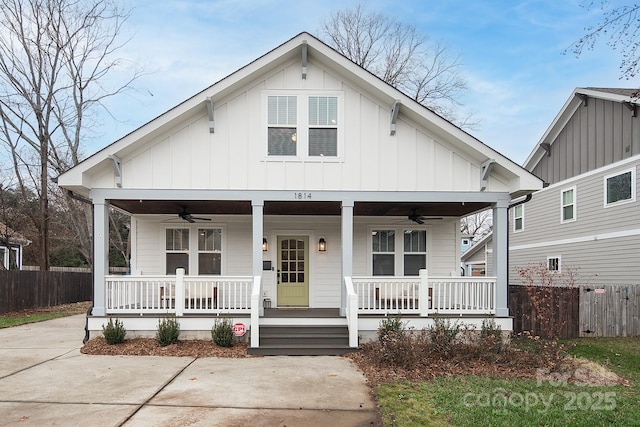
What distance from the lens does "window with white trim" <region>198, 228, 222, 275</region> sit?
1227 centimetres

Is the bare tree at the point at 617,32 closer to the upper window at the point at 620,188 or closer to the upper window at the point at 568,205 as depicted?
the upper window at the point at 620,188

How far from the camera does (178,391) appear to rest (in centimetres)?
628

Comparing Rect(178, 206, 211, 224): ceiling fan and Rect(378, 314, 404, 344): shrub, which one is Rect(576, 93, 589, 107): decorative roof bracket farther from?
Rect(178, 206, 211, 224): ceiling fan

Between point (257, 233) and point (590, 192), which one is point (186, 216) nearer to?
point (257, 233)

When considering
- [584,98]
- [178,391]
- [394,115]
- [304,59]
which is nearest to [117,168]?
[304,59]

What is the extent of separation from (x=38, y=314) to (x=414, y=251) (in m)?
13.3

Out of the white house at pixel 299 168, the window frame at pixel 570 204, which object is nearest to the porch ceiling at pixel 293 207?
the white house at pixel 299 168

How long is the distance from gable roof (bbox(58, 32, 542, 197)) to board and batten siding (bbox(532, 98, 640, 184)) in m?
6.73

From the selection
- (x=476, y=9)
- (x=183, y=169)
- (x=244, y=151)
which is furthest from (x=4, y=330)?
(x=476, y=9)

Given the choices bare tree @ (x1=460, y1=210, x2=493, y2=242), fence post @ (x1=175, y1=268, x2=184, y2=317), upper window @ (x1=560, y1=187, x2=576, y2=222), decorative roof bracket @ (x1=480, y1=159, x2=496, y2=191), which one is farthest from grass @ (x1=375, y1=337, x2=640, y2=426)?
bare tree @ (x1=460, y1=210, x2=493, y2=242)

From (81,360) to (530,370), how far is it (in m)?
7.72

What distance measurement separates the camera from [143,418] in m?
5.18

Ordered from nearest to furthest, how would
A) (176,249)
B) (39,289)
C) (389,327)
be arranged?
(389,327)
(176,249)
(39,289)

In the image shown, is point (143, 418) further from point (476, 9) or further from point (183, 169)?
point (476, 9)
